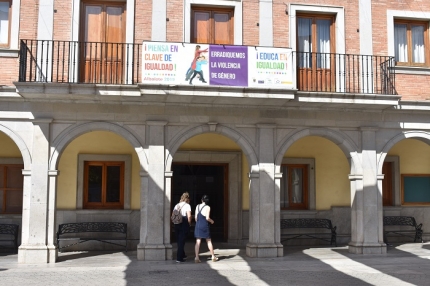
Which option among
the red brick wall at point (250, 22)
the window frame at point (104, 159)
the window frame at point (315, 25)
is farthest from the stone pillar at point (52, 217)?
the window frame at point (315, 25)

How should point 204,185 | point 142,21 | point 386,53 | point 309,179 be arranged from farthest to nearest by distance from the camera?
1. point 204,185
2. point 309,179
3. point 386,53
4. point 142,21

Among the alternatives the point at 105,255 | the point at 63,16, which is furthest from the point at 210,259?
the point at 63,16

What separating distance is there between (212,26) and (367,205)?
620 cm

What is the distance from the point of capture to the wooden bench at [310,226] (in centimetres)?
1555

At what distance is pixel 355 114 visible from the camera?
13.9m

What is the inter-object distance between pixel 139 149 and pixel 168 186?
1.16 m

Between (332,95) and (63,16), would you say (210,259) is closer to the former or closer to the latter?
(332,95)

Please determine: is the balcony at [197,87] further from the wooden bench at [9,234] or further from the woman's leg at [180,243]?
the wooden bench at [9,234]

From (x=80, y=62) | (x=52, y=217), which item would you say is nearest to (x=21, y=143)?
(x=52, y=217)

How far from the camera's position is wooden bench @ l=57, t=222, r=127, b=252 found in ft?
47.3

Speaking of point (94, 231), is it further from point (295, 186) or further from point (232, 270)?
point (295, 186)

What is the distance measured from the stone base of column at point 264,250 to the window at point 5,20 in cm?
798

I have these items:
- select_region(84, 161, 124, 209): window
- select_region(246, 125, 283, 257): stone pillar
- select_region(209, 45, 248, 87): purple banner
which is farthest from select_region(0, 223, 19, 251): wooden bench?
select_region(209, 45, 248, 87): purple banner

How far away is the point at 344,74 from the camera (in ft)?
45.9
